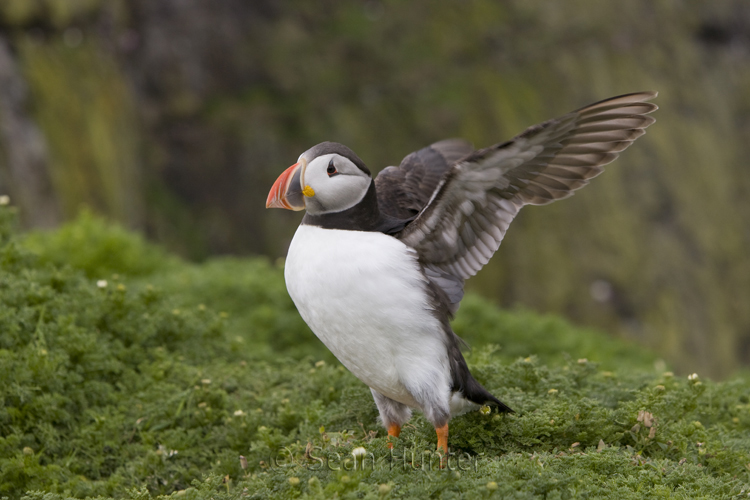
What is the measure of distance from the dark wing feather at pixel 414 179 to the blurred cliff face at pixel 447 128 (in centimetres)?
900

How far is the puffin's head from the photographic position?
3.94m

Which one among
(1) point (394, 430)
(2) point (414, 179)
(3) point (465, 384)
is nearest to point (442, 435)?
(3) point (465, 384)

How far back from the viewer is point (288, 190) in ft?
12.9

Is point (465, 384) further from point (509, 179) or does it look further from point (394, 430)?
point (509, 179)

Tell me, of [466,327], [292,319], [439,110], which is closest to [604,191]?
[439,110]

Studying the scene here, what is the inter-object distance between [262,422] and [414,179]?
1.87 meters

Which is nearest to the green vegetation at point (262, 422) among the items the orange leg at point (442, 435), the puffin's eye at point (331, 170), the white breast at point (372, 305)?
the orange leg at point (442, 435)

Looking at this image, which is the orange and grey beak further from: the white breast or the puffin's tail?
the puffin's tail

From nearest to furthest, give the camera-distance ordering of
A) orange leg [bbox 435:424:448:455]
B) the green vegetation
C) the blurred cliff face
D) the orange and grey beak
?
the green vegetation
the orange and grey beak
orange leg [bbox 435:424:448:455]
the blurred cliff face

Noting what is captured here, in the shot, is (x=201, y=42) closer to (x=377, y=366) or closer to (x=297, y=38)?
(x=297, y=38)

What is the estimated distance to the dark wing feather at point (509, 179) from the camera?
3.78m

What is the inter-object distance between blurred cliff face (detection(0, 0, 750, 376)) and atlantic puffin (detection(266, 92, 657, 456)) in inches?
417

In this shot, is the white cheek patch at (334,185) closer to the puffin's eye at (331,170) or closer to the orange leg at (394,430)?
the puffin's eye at (331,170)

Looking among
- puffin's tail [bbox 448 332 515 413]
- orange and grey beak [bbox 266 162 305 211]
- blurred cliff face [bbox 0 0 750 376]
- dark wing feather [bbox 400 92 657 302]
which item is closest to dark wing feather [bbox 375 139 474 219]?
dark wing feather [bbox 400 92 657 302]
